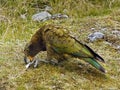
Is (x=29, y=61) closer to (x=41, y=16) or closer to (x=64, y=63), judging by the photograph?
(x=64, y=63)

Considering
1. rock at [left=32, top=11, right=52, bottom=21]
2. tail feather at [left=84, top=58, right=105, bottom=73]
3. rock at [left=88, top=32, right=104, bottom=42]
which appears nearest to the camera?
tail feather at [left=84, top=58, right=105, bottom=73]

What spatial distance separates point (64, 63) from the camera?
3.88m

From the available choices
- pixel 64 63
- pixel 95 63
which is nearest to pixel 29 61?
pixel 64 63

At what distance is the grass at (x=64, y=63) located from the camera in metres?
3.61

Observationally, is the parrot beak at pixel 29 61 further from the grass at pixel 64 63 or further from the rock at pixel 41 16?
the rock at pixel 41 16

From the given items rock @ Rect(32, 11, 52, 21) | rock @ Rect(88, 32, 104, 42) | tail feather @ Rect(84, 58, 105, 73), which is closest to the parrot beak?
tail feather @ Rect(84, 58, 105, 73)

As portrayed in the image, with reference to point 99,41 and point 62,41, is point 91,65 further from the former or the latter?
point 99,41

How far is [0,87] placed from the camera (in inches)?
139

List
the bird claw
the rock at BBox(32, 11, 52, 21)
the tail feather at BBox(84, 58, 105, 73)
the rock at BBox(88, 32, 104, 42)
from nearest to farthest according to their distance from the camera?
1. the tail feather at BBox(84, 58, 105, 73)
2. the bird claw
3. the rock at BBox(88, 32, 104, 42)
4. the rock at BBox(32, 11, 52, 21)

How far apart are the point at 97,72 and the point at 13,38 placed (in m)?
1.50

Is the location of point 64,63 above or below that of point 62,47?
below

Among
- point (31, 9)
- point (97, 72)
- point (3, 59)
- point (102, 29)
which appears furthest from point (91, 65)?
point (31, 9)

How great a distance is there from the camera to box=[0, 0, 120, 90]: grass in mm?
3609

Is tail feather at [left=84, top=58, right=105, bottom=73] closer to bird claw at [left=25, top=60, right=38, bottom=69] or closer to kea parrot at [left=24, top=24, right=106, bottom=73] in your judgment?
kea parrot at [left=24, top=24, right=106, bottom=73]
